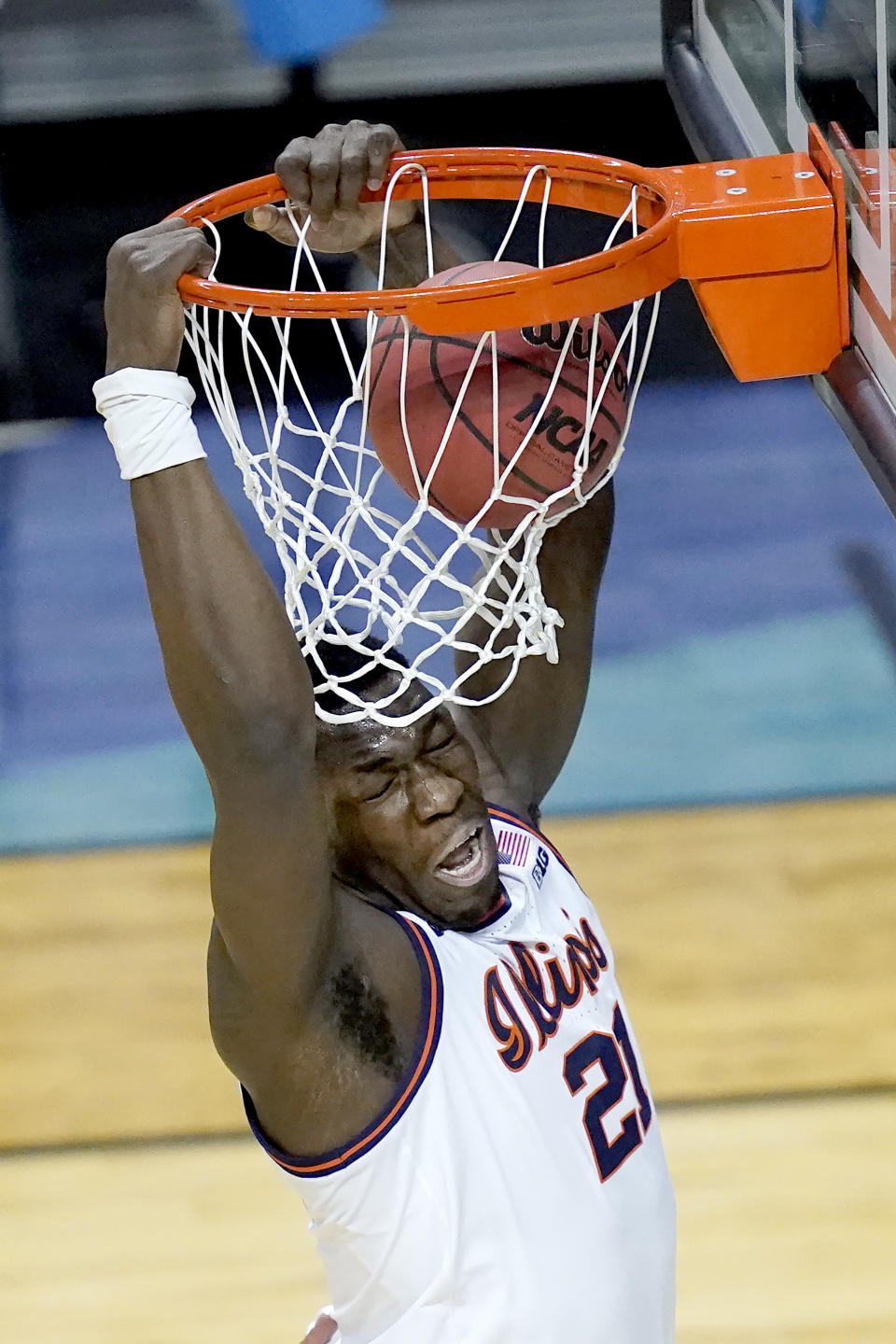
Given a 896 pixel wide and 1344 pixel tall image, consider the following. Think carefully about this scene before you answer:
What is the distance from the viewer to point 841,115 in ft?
6.78

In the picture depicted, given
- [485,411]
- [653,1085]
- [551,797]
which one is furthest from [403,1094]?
[551,797]

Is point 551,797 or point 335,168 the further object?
point 551,797

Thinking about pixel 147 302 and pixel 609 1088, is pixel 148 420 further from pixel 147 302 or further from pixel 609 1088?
pixel 609 1088

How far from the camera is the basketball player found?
1651 millimetres

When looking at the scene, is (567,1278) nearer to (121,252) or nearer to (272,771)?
(272,771)

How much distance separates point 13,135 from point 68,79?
1.00 ft

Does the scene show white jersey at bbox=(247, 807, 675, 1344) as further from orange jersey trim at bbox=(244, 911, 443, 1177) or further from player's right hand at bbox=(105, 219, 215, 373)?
player's right hand at bbox=(105, 219, 215, 373)

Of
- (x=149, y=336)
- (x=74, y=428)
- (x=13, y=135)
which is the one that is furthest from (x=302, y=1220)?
(x=13, y=135)

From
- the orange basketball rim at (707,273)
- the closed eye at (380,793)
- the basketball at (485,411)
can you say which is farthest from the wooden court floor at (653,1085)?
the orange basketball rim at (707,273)

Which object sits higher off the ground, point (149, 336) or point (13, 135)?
point (149, 336)

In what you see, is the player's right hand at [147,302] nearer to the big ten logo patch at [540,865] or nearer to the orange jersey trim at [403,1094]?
the orange jersey trim at [403,1094]

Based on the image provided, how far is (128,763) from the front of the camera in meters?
4.96

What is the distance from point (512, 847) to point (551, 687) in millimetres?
277

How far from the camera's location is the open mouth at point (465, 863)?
2.08m
